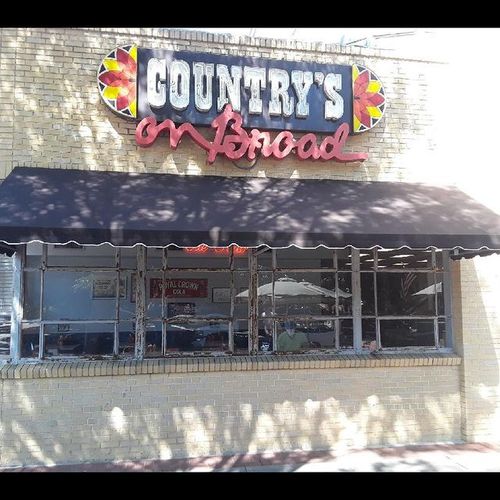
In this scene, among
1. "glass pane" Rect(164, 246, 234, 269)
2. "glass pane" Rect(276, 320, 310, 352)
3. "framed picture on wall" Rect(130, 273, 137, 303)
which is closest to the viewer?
"framed picture on wall" Rect(130, 273, 137, 303)

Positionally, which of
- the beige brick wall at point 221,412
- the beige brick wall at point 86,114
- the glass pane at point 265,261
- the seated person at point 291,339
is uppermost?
the beige brick wall at point 86,114

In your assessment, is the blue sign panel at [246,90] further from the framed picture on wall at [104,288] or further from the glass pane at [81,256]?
the framed picture on wall at [104,288]

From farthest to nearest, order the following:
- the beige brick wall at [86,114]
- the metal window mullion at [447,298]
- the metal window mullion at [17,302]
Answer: the metal window mullion at [447,298] < the beige brick wall at [86,114] < the metal window mullion at [17,302]

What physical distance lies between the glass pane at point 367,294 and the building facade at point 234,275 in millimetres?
29

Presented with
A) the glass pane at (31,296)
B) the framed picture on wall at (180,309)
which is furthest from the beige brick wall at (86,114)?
the framed picture on wall at (180,309)

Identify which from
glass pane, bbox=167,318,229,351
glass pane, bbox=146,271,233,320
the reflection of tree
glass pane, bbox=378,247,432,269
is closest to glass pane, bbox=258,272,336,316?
glass pane, bbox=146,271,233,320

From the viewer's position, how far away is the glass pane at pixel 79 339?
608cm

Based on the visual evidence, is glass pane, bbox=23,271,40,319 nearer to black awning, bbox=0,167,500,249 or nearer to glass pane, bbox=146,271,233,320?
black awning, bbox=0,167,500,249

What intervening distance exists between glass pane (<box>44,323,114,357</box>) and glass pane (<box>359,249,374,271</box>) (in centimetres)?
328

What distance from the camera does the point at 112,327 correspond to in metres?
6.23

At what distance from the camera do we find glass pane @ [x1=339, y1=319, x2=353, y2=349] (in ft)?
22.0

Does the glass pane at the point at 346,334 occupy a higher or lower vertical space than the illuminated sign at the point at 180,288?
lower

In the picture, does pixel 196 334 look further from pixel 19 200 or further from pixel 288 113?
pixel 288 113

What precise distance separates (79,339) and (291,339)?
8.57ft
